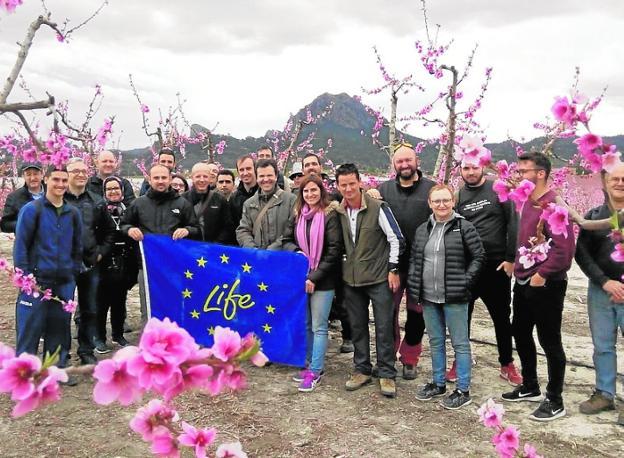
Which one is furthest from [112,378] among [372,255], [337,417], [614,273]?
[614,273]

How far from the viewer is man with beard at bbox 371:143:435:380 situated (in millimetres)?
4121

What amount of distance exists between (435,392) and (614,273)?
159 centimetres

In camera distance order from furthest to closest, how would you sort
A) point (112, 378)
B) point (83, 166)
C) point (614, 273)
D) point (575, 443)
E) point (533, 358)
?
point (83, 166) → point (533, 358) → point (614, 273) → point (575, 443) → point (112, 378)

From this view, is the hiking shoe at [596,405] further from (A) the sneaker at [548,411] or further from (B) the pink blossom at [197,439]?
(B) the pink blossom at [197,439]

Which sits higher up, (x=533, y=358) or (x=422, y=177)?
(x=422, y=177)

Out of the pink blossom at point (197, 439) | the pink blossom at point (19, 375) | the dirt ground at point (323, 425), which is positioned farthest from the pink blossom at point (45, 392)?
the dirt ground at point (323, 425)

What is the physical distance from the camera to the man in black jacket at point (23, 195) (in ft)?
16.0

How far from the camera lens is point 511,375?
167 inches

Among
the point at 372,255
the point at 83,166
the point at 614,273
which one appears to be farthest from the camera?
the point at 83,166

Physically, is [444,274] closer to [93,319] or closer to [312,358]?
[312,358]

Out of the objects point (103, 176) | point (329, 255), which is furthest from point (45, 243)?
point (329, 255)

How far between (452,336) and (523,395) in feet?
2.49

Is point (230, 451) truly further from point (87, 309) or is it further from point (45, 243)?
point (87, 309)

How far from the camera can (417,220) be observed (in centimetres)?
414
